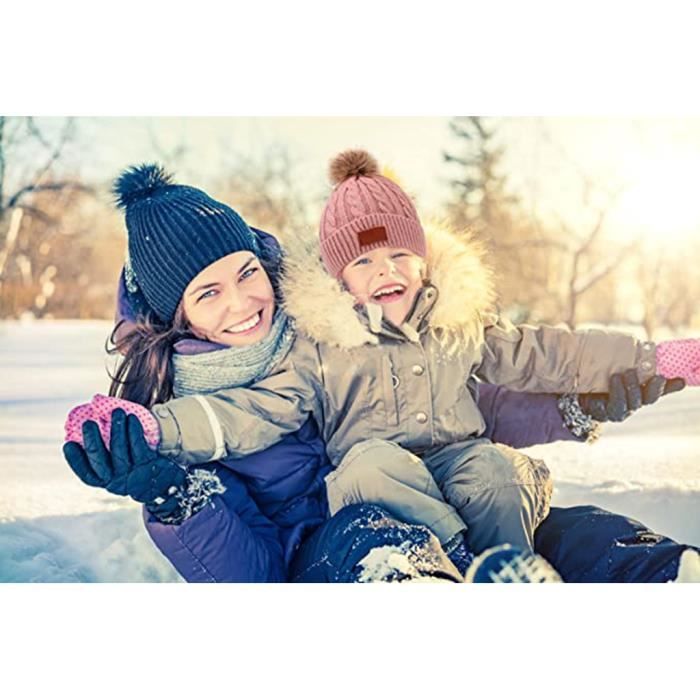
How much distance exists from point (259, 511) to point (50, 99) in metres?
1.14

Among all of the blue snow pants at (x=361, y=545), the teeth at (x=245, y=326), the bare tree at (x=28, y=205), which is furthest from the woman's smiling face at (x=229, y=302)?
the blue snow pants at (x=361, y=545)

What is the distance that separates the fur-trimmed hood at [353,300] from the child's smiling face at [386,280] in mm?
41

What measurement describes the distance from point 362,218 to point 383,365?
36 centimetres

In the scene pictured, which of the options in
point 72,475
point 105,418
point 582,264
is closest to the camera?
point 105,418

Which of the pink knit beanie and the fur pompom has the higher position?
the fur pompom

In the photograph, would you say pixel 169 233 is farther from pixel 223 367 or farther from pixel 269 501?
pixel 269 501

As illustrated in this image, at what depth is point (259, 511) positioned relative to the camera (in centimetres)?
270

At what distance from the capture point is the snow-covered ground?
2744 millimetres

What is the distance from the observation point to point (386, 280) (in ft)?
8.79

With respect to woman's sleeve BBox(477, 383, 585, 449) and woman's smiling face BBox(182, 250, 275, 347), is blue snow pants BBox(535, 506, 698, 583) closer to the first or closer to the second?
woman's sleeve BBox(477, 383, 585, 449)

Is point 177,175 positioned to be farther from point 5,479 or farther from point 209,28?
point 5,479

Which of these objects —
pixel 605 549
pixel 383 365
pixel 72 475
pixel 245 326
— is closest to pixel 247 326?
pixel 245 326

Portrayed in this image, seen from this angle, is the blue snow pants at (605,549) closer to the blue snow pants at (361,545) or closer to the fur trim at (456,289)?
the blue snow pants at (361,545)

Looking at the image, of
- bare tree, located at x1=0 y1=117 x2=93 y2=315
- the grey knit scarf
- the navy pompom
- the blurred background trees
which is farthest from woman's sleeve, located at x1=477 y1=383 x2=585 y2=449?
bare tree, located at x1=0 y1=117 x2=93 y2=315
